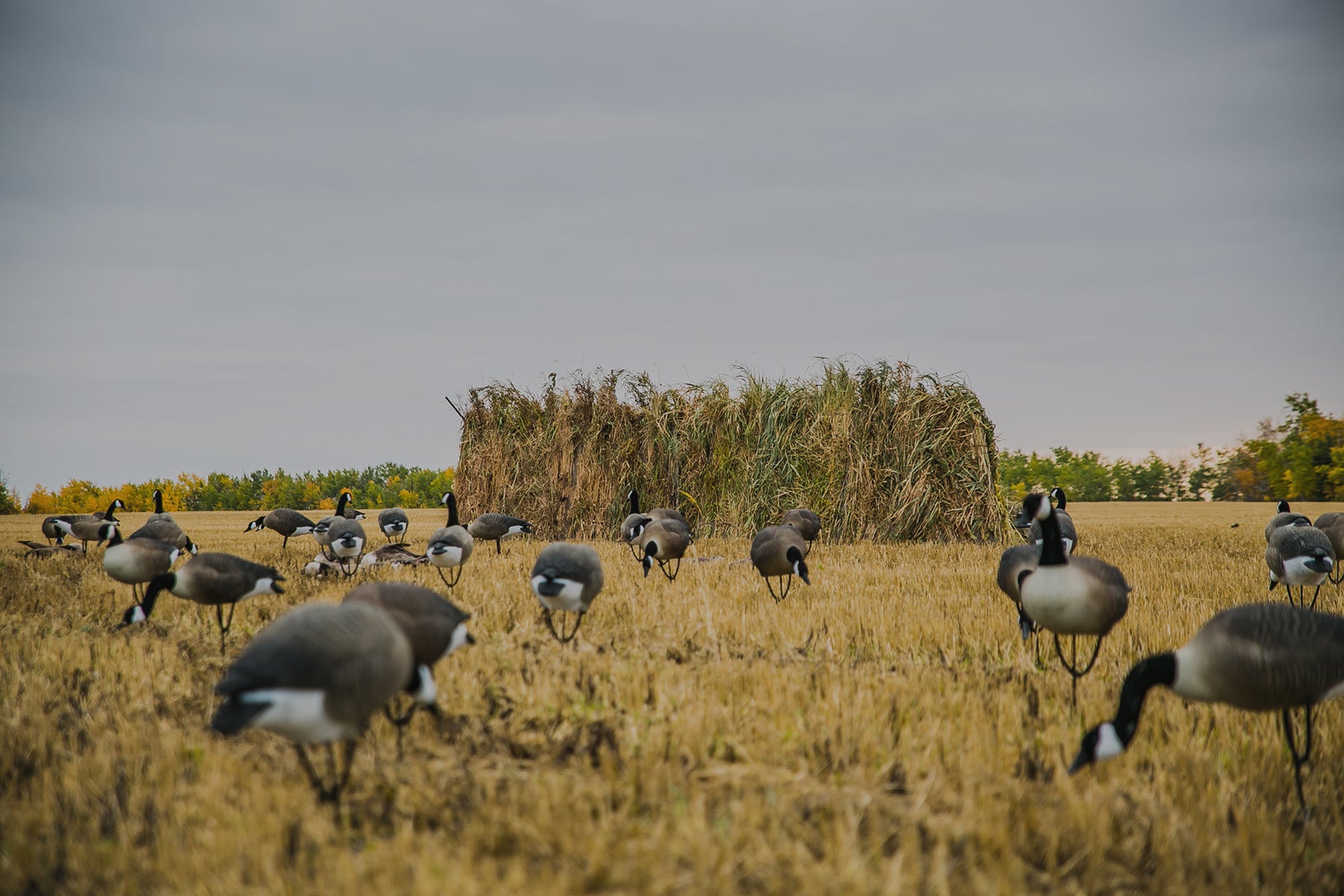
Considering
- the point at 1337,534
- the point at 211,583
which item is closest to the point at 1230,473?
the point at 1337,534

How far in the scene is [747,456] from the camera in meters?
18.1

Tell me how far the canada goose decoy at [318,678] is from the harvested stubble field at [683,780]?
0.42 m

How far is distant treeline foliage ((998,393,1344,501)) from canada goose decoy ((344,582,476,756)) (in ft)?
153

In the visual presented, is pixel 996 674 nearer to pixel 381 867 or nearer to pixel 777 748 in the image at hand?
pixel 777 748

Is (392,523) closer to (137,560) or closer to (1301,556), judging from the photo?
(137,560)

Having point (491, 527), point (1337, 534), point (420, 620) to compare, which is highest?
point (1337, 534)

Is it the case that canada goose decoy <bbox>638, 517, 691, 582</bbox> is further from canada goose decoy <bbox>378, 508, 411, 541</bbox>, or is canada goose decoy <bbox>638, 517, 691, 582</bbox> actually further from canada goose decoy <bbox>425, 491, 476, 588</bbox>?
canada goose decoy <bbox>378, 508, 411, 541</bbox>

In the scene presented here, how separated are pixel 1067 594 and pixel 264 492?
46.8 m

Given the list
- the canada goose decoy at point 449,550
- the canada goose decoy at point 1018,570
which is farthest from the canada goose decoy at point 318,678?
the canada goose decoy at point 449,550

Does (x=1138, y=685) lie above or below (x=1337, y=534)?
below

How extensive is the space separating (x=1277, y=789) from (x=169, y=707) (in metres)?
7.28

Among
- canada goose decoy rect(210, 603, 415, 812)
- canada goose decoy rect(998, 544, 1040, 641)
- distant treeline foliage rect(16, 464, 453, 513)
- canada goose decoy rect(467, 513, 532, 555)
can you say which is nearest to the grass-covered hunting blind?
canada goose decoy rect(467, 513, 532, 555)

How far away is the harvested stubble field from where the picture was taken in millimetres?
3174

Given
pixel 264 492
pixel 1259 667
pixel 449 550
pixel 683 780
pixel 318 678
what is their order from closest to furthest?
pixel 318 678, pixel 683 780, pixel 1259 667, pixel 449 550, pixel 264 492
